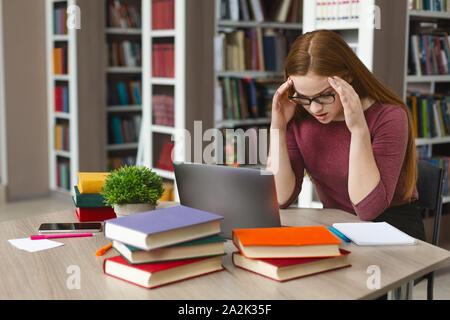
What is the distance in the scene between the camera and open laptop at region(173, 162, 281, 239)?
1437 millimetres

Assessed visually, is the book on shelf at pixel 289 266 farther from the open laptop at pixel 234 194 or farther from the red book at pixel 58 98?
the red book at pixel 58 98

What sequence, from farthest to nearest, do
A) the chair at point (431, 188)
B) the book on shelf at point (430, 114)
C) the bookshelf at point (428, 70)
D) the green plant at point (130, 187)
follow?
the book on shelf at point (430, 114) → the bookshelf at point (428, 70) → the chair at point (431, 188) → the green plant at point (130, 187)

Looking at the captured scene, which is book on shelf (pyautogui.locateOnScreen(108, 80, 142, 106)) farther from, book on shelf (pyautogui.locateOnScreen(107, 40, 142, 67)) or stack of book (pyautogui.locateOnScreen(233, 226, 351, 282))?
stack of book (pyautogui.locateOnScreen(233, 226, 351, 282))

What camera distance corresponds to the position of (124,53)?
5.21 meters

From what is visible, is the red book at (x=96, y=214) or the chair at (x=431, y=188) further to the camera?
the chair at (x=431, y=188)

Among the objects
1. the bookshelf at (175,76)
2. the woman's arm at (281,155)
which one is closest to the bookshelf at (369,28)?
the bookshelf at (175,76)

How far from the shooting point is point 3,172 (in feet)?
17.1

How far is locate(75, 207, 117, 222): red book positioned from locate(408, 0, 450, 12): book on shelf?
2507mm

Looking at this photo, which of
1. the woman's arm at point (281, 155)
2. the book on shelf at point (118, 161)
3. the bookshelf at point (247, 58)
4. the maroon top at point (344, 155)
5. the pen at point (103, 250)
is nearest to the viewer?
the pen at point (103, 250)

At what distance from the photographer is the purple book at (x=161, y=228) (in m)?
1.18

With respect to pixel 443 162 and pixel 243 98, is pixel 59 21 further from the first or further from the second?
pixel 443 162

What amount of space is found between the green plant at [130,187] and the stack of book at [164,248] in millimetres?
240
